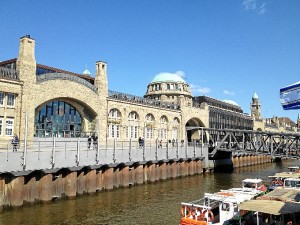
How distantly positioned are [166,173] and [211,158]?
63.3ft

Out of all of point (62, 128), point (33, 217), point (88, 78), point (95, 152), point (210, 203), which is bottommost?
point (33, 217)

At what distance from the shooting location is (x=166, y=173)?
154ft

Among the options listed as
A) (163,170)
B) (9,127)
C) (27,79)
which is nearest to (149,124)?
(163,170)

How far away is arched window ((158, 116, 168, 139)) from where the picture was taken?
6312 cm

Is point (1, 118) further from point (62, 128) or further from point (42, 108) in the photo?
point (62, 128)

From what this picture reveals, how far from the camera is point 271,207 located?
1667 cm

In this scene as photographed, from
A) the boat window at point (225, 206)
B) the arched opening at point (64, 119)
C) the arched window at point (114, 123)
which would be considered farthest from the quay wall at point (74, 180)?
the boat window at point (225, 206)

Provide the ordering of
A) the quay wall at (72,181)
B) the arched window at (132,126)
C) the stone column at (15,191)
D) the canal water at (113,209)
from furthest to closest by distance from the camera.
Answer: the arched window at (132,126)
the quay wall at (72,181)
the stone column at (15,191)
the canal water at (113,209)

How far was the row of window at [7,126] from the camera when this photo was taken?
3475 centimetres

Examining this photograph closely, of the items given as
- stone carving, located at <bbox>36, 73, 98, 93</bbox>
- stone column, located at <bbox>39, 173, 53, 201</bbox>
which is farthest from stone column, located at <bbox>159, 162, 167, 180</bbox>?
stone column, located at <bbox>39, 173, 53, 201</bbox>

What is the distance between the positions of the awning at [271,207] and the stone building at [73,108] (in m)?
21.2

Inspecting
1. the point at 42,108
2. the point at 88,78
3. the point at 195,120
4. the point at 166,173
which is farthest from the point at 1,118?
the point at 195,120

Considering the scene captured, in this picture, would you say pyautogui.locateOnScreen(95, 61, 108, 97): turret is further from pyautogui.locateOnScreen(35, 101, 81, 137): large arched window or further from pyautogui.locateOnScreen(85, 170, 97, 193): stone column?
pyautogui.locateOnScreen(85, 170, 97, 193): stone column

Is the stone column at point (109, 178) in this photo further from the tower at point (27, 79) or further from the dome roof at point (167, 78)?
the dome roof at point (167, 78)
